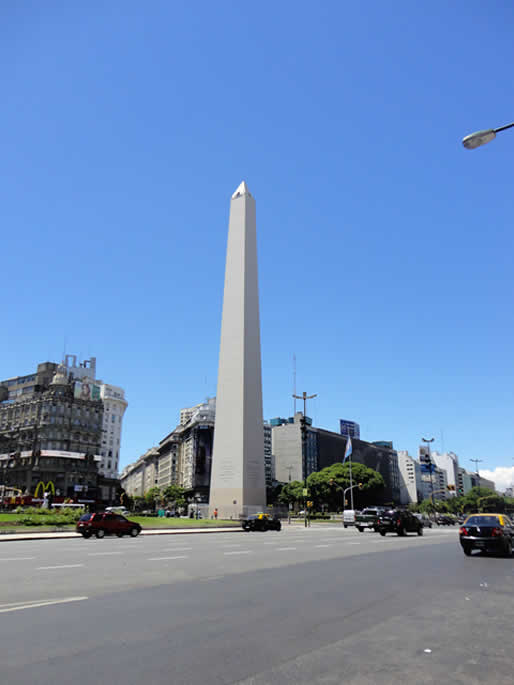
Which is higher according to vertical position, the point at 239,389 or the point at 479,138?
the point at 239,389

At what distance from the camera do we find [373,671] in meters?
5.10

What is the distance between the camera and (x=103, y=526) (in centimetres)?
2827

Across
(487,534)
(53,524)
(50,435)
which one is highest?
(50,435)

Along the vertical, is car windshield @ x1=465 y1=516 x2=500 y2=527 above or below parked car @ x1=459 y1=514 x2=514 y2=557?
above

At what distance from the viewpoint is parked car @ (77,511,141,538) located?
2787 centimetres

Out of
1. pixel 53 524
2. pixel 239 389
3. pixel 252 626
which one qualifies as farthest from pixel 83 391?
pixel 252 626

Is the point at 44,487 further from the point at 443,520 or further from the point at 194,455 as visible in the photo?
the point at 443,520

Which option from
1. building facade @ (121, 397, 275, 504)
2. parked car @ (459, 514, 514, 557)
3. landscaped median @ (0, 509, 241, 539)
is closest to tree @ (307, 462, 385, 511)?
building facade @ (121, 397, 275, 504)

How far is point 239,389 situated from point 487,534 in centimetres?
3460

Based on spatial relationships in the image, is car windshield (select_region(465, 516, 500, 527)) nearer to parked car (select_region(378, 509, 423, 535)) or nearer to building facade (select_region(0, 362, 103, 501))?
parked car (select_region(378, 509, 423, 535))

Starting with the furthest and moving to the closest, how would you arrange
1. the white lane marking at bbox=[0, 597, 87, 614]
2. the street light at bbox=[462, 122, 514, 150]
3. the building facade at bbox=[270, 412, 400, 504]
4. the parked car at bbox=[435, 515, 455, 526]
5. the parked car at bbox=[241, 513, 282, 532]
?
the building facade at bbox=[270, 412, 400, 504]
the parked car at bbox=[435, 515, 455, 526]
the parked car at bbox=[241, 513, 282, 532]
the street light at bbox=[462, 122, 514, 150]
the white lane marking at bbox=[0, 597, 87, 614]

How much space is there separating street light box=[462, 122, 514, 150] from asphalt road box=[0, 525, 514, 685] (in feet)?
27.3

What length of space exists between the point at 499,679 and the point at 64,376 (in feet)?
338

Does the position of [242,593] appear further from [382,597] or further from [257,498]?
[257,498]
